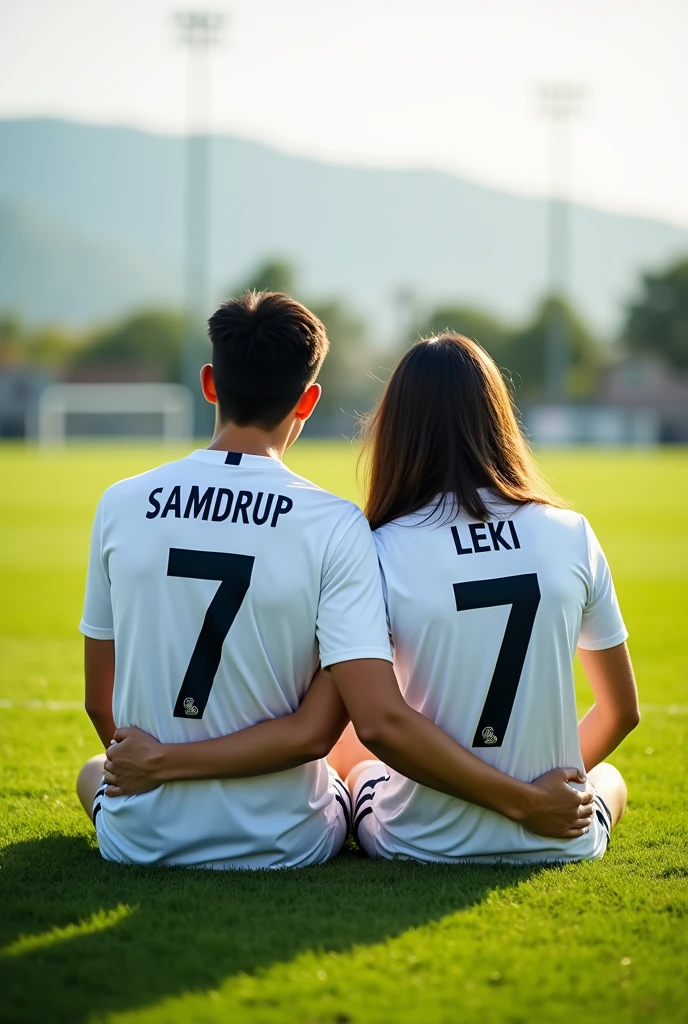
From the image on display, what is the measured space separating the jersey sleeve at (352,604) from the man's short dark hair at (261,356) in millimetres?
360

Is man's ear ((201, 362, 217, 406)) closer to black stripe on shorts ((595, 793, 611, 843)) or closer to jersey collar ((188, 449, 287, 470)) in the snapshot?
jersey collar ((188, 449, 287, 470))

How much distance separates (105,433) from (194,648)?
Answer: 77859mm

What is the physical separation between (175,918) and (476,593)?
1.04m

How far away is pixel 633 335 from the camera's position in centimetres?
9688

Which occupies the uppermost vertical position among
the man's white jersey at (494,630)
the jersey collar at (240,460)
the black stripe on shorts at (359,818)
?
the jersey collar at (240,460)

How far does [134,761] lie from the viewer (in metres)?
2.77

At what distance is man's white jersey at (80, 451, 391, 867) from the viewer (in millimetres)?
2701

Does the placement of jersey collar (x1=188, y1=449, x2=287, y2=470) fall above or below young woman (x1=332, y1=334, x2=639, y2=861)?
above

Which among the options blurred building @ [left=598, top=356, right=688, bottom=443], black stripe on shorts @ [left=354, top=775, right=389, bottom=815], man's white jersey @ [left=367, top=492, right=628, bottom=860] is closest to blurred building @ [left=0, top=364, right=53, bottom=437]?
blurred building @ [left=598, top=356, right=688, bottom=443]

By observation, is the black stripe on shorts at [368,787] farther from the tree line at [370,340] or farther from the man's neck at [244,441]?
the tree line at [370,340]

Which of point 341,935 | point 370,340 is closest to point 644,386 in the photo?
point 370,340

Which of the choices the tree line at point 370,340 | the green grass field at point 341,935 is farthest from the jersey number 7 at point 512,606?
the tree line at point 370,340

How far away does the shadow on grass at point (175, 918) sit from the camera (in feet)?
7.09

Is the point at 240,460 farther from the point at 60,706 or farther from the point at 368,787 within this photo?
the point at 60,706
